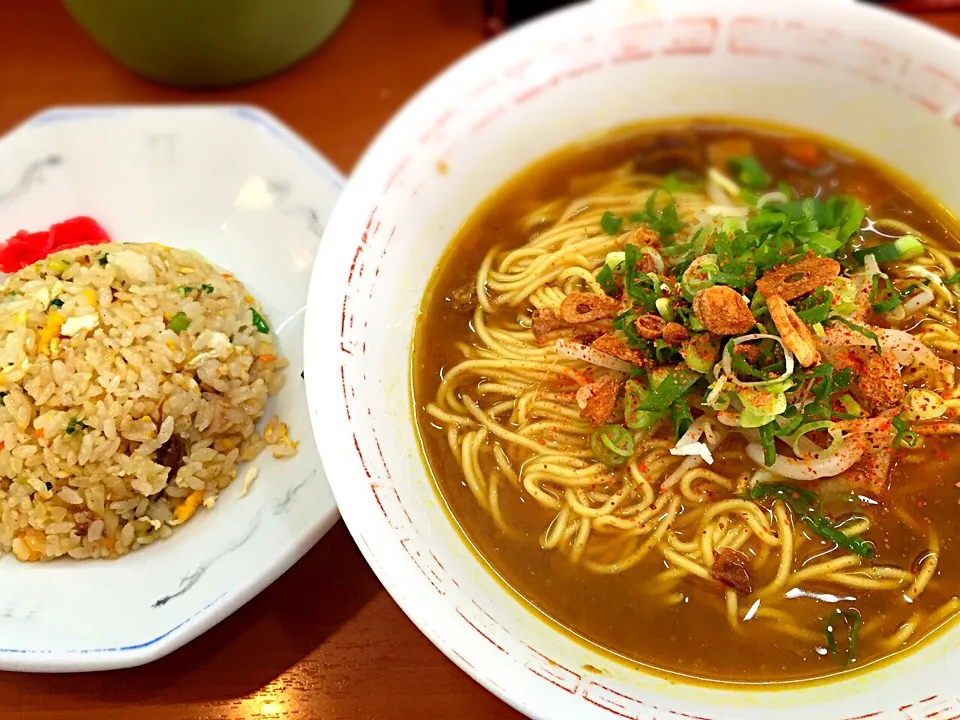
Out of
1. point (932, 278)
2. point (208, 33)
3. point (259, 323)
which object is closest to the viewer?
point (932, 278)

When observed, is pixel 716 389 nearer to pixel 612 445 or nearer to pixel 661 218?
pixel 612 445

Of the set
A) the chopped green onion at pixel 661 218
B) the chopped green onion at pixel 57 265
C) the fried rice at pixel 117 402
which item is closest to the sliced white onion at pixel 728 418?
the chopped green onion at pixel 661 218

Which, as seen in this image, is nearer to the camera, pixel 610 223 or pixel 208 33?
pixel 610 223

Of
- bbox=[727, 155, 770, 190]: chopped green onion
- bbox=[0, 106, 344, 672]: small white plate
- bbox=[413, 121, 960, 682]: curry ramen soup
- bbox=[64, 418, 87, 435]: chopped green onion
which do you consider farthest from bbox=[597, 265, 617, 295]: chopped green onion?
bbox=[64, 418, 87, 435]: chopped green onion

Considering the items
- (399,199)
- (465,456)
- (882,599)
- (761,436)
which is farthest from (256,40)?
(882,599)

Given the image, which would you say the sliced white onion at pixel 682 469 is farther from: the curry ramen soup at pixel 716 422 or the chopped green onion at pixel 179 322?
the chopped green onion at pixel 179 322

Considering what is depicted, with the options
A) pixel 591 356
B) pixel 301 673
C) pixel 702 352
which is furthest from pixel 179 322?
pixel 702 352

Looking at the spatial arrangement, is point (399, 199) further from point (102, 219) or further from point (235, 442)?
point (102, 219)
